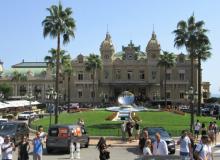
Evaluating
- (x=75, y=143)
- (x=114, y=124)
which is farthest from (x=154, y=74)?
(x=75, y=143)

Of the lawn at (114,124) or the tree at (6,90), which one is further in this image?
the tree at (6,90)

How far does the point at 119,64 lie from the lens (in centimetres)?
12825

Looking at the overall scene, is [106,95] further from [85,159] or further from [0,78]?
[85,159]

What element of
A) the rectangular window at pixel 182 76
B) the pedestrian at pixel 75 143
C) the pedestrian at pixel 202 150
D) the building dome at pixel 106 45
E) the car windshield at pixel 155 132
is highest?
the building dome at pixel 106 45

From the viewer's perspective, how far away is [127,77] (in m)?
128

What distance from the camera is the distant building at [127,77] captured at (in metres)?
125

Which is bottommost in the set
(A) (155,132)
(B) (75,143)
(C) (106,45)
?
(B) (75,143)

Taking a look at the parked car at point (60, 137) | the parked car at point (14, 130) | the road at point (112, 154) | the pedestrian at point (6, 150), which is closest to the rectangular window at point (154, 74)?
the road at point (112, 154)

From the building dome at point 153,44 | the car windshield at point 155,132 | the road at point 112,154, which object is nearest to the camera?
the road at point 112,154

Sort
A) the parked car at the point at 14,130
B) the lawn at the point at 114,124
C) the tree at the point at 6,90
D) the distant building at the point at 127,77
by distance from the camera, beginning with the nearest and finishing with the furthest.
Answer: the parked car at the point at 14,130
the lawn at the point at 114,124
the tree at the point at 6,90
the distant building at the point at 127,77

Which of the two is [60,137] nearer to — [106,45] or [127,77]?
[127,77]

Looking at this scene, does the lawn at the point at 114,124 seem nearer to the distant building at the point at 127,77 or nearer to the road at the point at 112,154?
the road at the point at 112,154

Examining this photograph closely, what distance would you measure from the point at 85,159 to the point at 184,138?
7236mm

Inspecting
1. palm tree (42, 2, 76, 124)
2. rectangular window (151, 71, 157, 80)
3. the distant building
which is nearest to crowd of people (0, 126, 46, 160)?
palm tree (42, 2, 76, 124)
